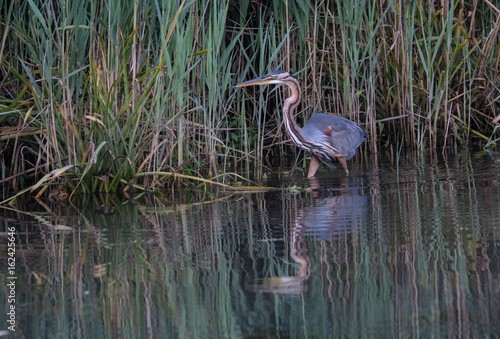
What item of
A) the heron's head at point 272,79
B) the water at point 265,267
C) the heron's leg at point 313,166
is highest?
the heron's head at point 272,79

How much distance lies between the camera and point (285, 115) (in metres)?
5.68

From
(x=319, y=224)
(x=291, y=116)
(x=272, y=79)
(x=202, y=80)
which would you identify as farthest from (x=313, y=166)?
(x=319, y=224)

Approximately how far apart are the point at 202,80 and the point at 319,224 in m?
2.05

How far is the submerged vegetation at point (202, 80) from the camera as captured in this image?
4137mm

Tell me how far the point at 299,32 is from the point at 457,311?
14.4ft

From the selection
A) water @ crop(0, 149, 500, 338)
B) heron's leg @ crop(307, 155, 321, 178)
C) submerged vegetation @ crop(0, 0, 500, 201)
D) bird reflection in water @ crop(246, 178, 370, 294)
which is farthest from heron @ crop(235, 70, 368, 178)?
water @ crop(0, 149, 500, 338)

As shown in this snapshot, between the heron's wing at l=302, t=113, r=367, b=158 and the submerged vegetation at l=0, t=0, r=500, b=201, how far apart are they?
349mm

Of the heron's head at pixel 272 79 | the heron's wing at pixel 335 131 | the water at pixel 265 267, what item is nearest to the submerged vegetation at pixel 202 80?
the heron's head at pixel 272 79

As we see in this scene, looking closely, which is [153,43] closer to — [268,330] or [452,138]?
[452,138]

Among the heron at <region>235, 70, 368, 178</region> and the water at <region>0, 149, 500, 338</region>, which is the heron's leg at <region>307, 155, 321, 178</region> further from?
the water at <region>0, 149, 500, 338</region>

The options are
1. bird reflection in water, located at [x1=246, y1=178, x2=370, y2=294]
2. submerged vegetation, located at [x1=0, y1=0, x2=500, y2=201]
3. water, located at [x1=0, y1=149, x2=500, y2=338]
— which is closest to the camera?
water, located at [x1=0, y1=149, x2=500, y2=338]

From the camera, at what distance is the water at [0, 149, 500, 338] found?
189cm

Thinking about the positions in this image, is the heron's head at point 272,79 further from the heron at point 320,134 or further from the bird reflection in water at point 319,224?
the bird reflection in water at point 319,224

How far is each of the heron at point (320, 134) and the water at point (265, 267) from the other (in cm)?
147
